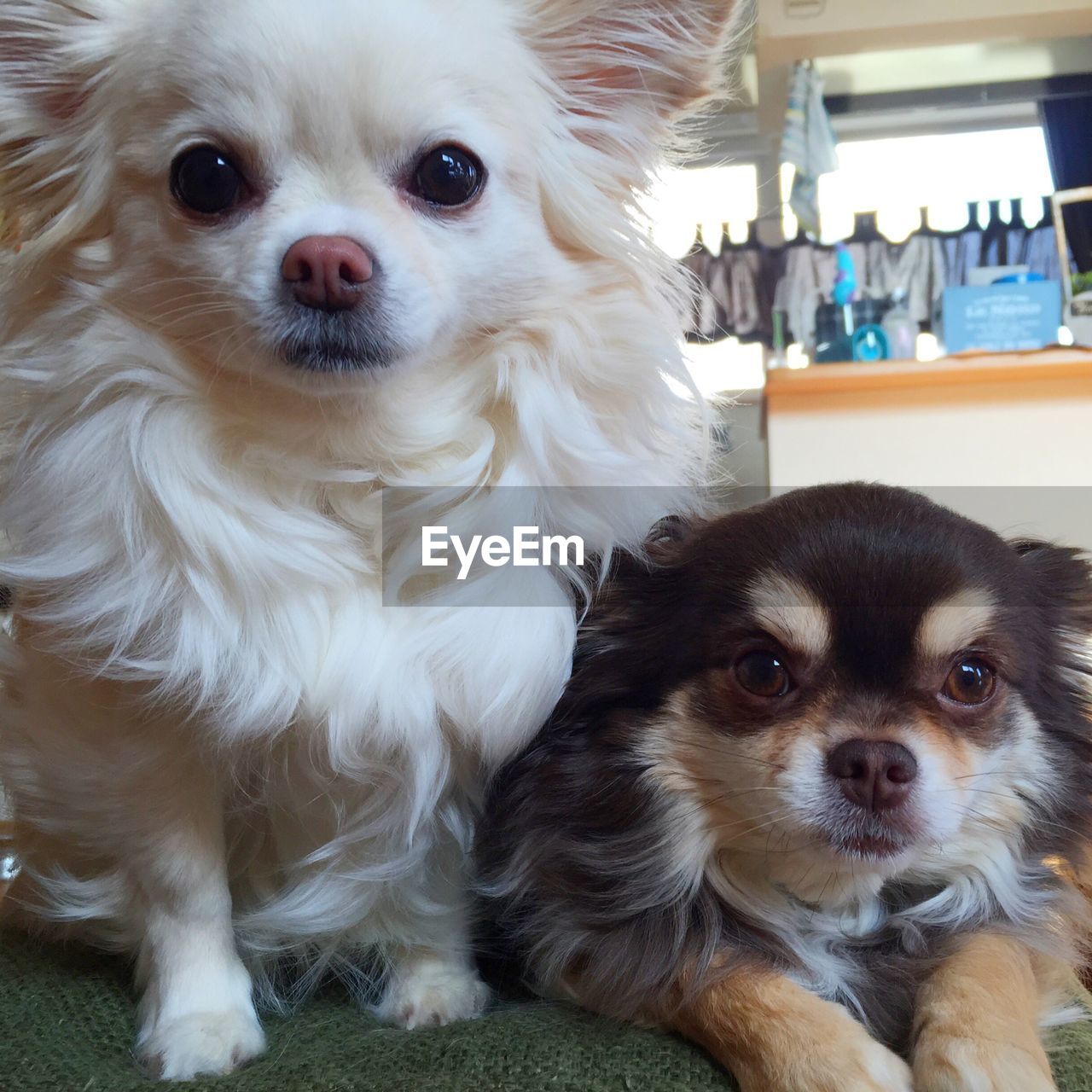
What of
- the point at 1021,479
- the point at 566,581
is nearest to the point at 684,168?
the point at 566,581

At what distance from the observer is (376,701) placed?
39.0 inches

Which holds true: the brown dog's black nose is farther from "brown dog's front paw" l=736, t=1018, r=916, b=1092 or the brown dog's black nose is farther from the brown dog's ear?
the brown dog's ear

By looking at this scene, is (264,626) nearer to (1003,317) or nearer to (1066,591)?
(1066,591)

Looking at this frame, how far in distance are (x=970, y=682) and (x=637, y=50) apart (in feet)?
2.38

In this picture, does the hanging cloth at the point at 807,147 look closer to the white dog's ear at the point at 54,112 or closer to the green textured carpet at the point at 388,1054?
the white dog's ear at the point at 54,112

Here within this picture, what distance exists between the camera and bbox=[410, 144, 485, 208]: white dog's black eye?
3.30ft

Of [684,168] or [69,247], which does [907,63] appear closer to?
[684,168]

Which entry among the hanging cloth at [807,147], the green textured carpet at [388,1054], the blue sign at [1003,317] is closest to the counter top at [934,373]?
A: the blue sign at [1003,317]

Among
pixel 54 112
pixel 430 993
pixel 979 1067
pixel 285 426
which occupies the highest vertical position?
pixel 54 112

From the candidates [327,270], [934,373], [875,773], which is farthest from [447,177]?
[934,373]

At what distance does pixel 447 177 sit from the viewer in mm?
1016

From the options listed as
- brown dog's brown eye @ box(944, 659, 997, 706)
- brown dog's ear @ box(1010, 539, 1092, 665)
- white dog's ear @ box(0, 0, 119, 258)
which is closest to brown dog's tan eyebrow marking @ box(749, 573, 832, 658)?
brown dog's brown eye @ box(944, 659, 997, 706)

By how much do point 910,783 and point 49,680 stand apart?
0.82 metres

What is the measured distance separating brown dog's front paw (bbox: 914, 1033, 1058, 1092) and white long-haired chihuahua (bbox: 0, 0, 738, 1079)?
17.5 inches
